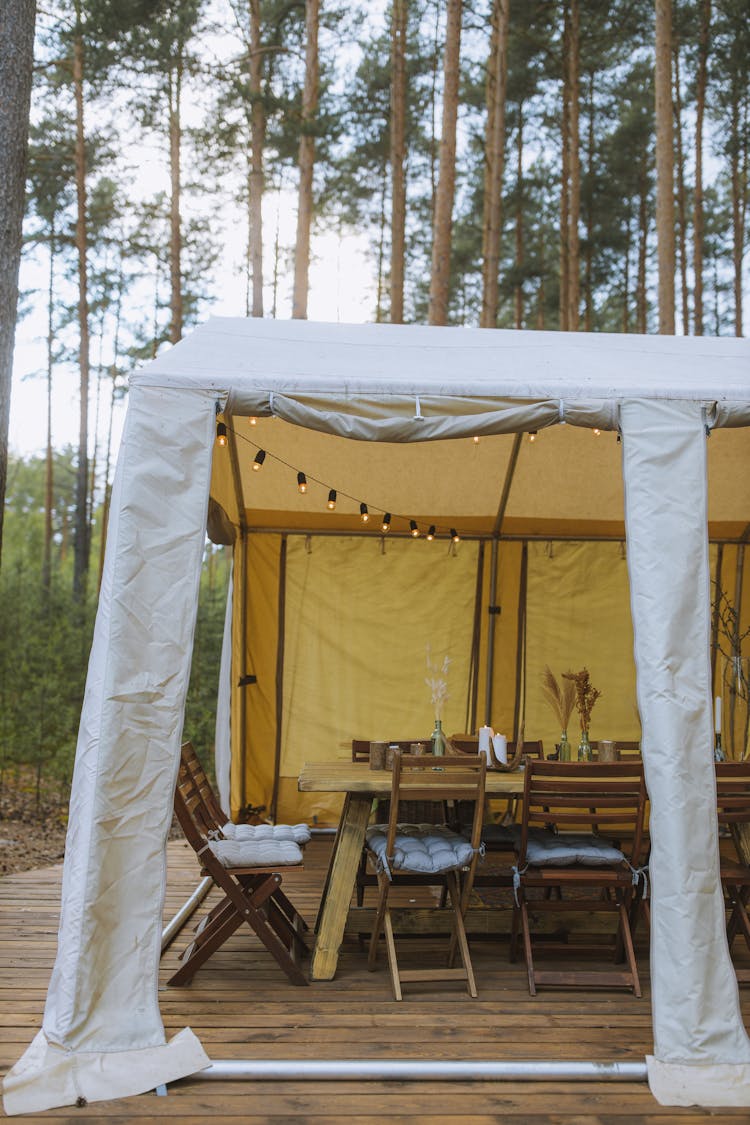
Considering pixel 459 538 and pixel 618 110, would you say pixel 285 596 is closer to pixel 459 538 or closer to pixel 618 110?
pixel 459 538

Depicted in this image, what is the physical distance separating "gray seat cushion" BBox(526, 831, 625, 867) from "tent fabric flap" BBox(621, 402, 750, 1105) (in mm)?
689

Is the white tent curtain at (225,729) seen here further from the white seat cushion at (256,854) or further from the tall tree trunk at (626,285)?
the tall tree trunk at (626,285)

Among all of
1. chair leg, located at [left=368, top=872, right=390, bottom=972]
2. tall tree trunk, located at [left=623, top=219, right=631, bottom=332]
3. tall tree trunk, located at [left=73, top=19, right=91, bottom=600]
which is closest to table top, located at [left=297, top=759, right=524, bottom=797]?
chair leg, located at [left=368, top=872, right=390, bottom=972]

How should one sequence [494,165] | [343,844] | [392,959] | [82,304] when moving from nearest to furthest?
[392,959] < [343,844] < [494,165] < [82,304]

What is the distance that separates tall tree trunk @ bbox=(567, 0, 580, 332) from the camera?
12.8m

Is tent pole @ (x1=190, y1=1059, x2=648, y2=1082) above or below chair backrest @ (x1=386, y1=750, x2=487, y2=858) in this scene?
below

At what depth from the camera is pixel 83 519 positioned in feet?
47.5

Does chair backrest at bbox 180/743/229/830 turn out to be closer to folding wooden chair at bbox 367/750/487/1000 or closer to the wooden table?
the wooden table

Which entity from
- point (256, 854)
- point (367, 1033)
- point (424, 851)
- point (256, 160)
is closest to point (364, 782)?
point (424, 851)

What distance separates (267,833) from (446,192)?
21.5 feet

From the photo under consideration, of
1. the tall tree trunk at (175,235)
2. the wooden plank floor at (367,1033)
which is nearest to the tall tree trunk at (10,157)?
the wooden plank floor at (367,1033)

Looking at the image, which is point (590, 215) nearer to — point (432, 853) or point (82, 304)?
point (82, 304)

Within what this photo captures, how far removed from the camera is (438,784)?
13.6ft

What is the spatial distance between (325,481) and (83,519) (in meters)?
8.79
